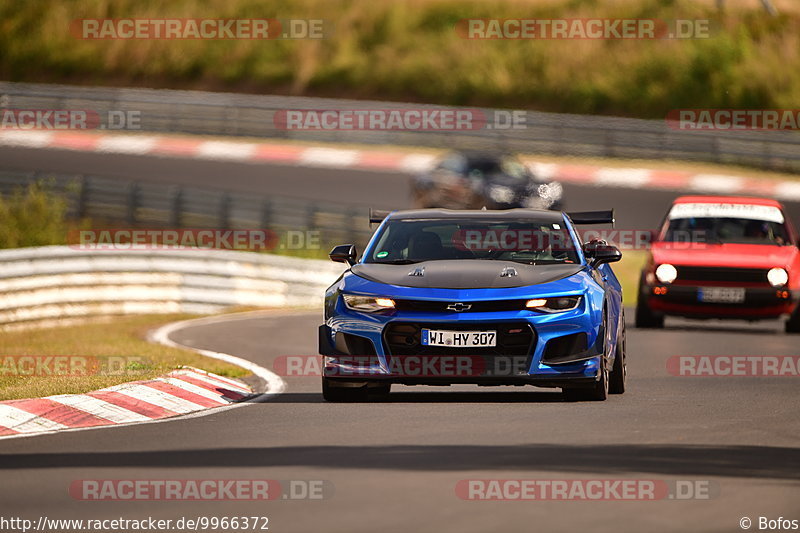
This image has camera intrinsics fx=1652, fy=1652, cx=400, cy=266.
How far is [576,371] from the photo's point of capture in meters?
11.9

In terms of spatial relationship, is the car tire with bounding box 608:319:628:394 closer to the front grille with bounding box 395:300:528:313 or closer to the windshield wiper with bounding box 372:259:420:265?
the front grille with bounding box 395:300:528:313

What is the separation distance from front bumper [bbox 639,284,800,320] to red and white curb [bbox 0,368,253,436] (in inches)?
275

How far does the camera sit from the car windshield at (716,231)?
67.1 feet

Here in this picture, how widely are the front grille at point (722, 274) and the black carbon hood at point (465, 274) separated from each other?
7502mm

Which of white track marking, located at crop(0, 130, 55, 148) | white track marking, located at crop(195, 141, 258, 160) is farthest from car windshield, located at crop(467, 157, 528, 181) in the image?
white track marking, located at crop(0, 130, 55, 148)

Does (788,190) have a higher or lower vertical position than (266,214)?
higher

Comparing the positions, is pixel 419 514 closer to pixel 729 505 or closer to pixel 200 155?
pixel 729 505

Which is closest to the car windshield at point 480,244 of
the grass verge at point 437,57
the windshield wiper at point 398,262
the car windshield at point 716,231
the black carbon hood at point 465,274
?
the windshield wiper at point 398,262

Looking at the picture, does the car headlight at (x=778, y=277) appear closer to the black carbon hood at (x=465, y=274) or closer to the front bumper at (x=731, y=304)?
the front bumper at (x=731, y=304)

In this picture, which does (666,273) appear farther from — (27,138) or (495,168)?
(27,138)

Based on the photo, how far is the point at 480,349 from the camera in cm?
1167

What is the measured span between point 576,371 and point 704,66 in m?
39.1

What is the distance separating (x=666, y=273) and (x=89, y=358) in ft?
23.2

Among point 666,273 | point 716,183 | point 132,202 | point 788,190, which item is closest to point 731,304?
point 666,273
